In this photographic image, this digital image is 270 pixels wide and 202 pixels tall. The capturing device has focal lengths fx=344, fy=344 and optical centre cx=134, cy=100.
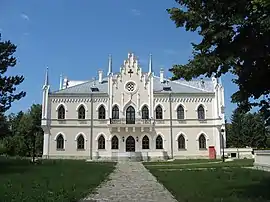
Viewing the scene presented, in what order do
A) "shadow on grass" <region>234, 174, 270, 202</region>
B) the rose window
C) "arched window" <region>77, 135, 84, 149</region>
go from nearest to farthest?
"shadow on grass" <region>234, 174, 270, 202</region> < "arched window" <region>77, 135, 84, 149</region> < the rose window

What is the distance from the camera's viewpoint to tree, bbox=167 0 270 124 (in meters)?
7.73

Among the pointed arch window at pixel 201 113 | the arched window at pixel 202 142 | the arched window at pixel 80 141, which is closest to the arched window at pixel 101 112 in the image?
the arched window at pixel 80 141

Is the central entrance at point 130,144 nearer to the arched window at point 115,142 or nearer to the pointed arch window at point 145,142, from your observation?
the pointed arch window at point 145,142

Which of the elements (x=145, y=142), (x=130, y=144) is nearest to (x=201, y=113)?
(x=145, y=142)

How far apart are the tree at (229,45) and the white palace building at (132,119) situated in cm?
3557

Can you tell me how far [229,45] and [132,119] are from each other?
3738 centimetres


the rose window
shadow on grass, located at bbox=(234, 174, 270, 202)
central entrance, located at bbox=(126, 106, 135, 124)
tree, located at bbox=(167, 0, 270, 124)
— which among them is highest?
the rose window

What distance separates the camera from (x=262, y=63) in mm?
8258

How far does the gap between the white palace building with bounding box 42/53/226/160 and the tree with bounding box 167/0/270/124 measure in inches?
1400

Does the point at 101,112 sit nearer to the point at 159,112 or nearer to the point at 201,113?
the point at 159,112

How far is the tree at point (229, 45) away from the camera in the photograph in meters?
7.73

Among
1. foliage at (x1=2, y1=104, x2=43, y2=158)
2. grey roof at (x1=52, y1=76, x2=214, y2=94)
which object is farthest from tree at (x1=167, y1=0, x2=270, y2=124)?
foliage at (x1=2, y1=104, x2=43, y2=158)

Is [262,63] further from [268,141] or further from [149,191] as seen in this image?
[268,141]

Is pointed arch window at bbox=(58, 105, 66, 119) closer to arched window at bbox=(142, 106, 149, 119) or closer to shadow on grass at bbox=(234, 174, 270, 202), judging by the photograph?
arched window at bbox=(142, 106, 149, 119)
